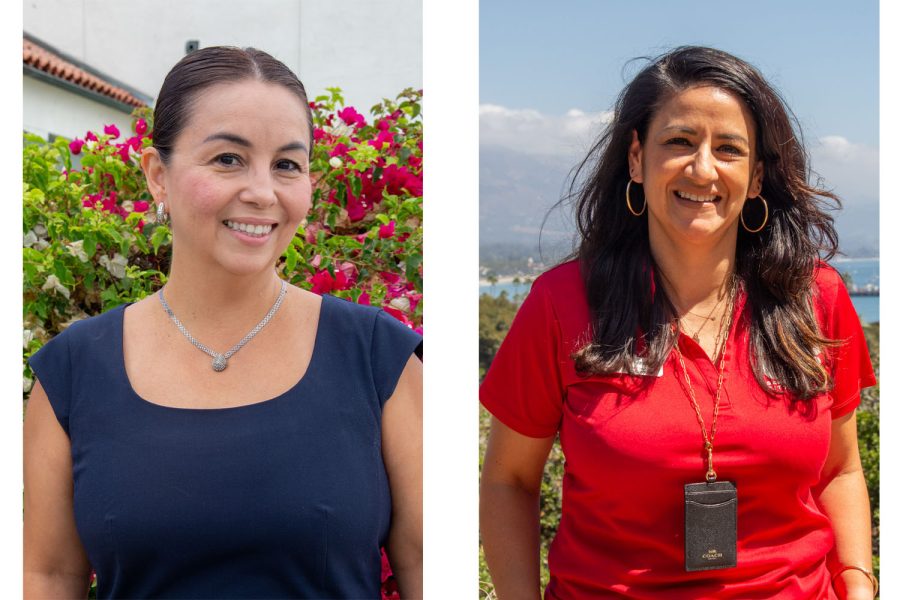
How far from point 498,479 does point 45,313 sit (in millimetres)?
1207

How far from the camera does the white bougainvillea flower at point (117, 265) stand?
220 cm

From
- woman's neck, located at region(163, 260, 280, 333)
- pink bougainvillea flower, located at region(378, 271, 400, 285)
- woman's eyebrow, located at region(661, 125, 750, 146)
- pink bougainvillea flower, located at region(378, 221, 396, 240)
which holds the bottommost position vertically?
woman's neck, located at region(163, 260, 280, 333)

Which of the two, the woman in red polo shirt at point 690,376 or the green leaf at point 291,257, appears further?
the green leaf at point 291,257

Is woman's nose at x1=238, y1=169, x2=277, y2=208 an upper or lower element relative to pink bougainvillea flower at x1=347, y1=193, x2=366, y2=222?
lower

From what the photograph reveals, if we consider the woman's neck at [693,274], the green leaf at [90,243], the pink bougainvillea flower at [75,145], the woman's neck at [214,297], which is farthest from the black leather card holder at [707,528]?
the pink bougainvillea flower at [75,145]

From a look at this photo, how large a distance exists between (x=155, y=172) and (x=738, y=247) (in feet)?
4.06

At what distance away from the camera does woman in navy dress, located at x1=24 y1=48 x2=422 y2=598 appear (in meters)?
1.55

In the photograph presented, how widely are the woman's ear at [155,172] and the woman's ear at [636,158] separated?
0.97 meters

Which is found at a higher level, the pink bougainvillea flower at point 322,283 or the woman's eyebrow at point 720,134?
the woman's eyebrow at point 720,134

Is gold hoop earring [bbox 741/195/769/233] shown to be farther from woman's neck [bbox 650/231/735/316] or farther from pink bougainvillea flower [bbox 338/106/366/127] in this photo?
pink bougainvillea flower [bbox 338/106/366/127]

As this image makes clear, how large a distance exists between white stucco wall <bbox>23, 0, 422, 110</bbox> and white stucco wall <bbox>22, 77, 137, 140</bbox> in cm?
24

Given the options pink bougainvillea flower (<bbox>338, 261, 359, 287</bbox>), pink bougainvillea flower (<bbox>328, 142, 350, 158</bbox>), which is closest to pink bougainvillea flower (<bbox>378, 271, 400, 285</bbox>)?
pink bougainvillea flower (<bbox>338, 261, 359, 287</bbox>)

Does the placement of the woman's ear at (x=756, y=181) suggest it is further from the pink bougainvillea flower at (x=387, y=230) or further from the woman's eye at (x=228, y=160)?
the woman's eye at (x=228, y=160)
